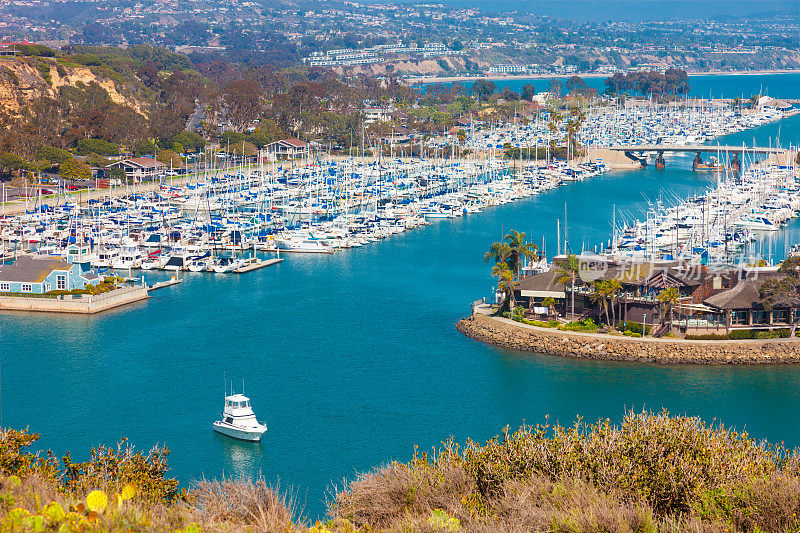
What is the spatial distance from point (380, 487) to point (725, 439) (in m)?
6.31

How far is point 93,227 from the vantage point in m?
60.2

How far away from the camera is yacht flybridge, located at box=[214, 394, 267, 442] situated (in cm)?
2917

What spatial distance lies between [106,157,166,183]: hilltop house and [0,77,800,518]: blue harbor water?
3385 cm

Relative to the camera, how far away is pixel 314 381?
34750 mm

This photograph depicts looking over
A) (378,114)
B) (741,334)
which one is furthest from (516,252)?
(378,114)

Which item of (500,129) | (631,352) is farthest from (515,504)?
(500,129)

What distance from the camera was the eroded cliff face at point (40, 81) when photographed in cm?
9512

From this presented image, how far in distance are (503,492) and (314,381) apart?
672 inches

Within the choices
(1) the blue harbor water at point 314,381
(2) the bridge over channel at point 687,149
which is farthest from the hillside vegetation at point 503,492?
(2) the bridge over channel at point 687,149

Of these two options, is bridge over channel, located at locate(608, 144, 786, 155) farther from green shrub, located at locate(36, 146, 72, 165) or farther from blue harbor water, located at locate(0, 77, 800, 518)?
blue harbor water, located at locate(0, 77, 800, 518)

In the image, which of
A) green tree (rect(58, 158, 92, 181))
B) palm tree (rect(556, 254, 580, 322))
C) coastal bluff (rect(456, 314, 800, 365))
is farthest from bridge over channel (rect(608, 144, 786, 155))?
coastal bluff (rect(456, 314, 800, 365))

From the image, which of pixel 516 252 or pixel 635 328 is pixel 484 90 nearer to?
pixel 516 252

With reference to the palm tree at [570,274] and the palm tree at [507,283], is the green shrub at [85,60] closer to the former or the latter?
the palm tree at [507,283]

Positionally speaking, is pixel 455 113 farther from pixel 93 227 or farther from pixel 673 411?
pixel 673 411
